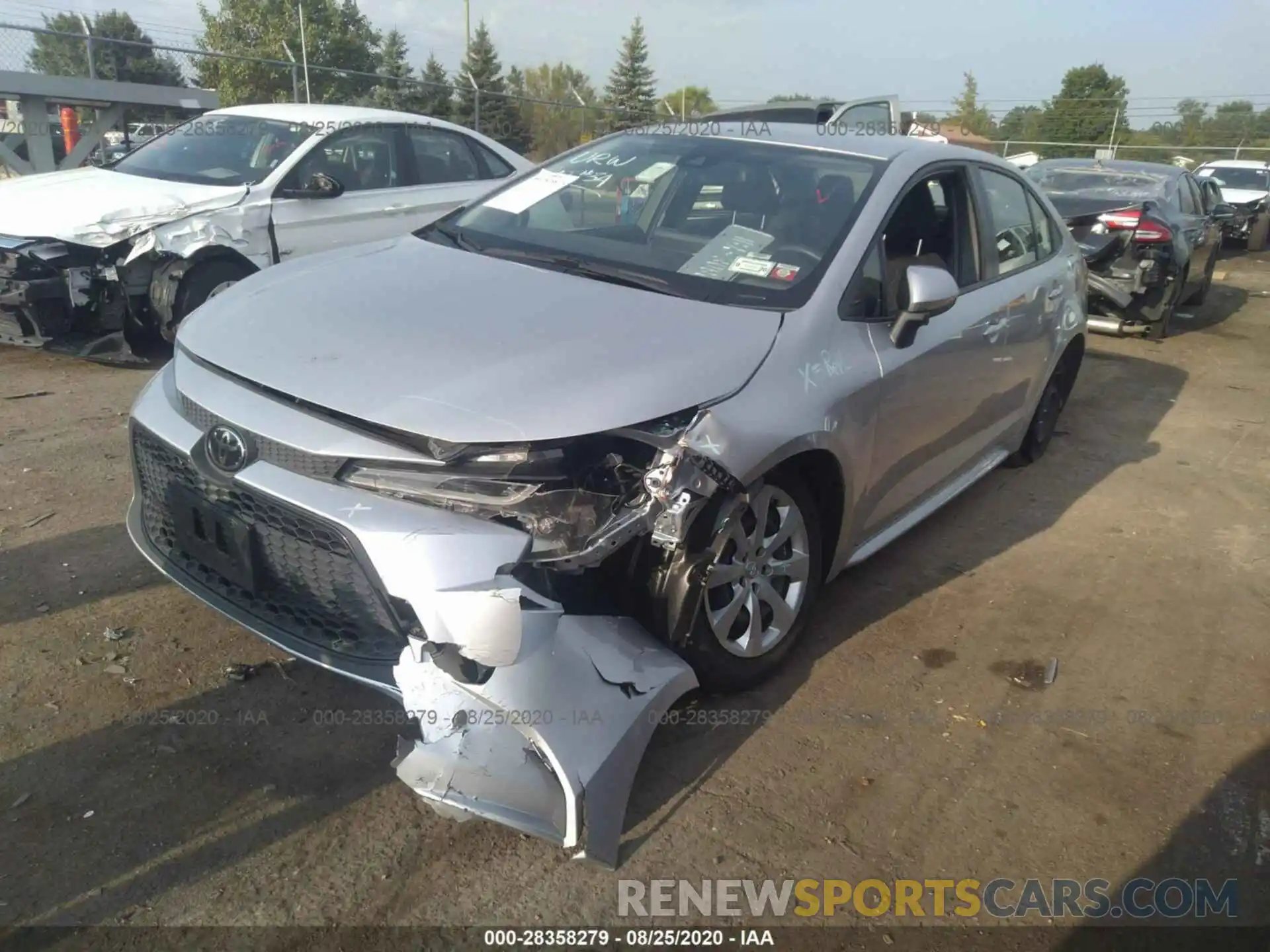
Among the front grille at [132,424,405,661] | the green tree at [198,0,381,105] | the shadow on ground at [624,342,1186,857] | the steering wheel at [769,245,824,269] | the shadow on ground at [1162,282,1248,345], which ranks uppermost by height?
the green tree at [198,0,381,105]

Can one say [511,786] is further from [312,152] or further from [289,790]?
[312,152]

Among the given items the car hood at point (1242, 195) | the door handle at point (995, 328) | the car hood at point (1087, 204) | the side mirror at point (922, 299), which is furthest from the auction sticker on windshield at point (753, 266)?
the car hood at point (1242, 195)

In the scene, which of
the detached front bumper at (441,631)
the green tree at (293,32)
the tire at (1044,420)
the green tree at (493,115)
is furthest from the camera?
the green tree at (293,32)

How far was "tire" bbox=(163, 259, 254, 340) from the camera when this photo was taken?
6027 mm

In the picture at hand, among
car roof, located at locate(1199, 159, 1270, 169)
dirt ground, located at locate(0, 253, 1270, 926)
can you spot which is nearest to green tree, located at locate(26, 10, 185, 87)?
dirt ground, located at locate(0, 253, 1270, 926)

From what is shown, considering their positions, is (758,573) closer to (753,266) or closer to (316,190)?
(753,266)

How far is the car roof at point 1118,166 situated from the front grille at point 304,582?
1080 cm

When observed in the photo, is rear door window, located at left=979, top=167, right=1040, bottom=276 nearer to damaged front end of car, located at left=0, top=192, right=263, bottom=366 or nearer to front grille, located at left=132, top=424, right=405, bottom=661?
front grille, located at left=132, top=424, right=405, bottom=661

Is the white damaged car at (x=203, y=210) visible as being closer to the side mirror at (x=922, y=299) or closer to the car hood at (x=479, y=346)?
the car hood at (x=479, y=346)

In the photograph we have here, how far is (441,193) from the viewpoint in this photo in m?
7.49

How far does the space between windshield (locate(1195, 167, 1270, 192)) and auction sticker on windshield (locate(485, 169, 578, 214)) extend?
69.3 ft

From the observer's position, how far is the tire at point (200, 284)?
19.8 feet

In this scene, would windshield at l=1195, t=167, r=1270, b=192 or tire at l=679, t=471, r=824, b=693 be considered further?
windshield at l=1195, t=167, r=1270, b=192

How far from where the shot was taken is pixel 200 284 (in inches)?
242
